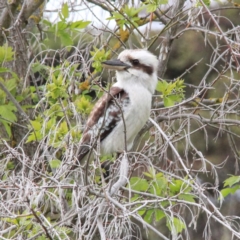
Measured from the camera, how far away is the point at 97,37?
202 inches

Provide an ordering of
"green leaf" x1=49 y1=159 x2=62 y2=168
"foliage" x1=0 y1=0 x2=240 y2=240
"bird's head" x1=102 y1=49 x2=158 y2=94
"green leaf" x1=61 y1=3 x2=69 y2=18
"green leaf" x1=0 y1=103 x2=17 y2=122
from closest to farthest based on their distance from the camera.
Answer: "foliage" x1=0 y1=0 x2=240 y2=240 → "green leaf" x1=49 y1=159 x2=62 y2=168 → "green leaf" x1=0 y1=103 x2=17 y2=122 → "green leaf" x1=61 y1=3 x2=69 y2=18 → "bird's head" x1=102 y1=49 x2=158 y2=94

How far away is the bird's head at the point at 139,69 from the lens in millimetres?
4992

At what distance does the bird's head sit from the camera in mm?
4992

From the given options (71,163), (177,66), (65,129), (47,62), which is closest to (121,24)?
(65,129)

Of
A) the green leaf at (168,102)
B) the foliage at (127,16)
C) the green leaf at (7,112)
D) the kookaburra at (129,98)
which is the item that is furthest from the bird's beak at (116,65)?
the green leaf at (7,112)

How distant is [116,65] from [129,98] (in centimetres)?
29

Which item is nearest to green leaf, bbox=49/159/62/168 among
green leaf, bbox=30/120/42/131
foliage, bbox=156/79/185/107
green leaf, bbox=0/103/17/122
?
green leaf, bbox=30/120/42/131

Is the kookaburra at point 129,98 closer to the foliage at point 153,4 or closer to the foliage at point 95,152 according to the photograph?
the foliage at point 95,152

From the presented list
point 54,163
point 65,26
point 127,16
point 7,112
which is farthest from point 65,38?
point 54,163

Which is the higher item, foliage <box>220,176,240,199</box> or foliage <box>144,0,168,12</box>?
foliage <box>144,0,168,12</box>

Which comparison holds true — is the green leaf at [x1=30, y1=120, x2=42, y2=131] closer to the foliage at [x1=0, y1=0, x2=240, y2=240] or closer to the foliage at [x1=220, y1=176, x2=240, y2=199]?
the foliage at [x1=0, y1=0, x2=240, y2=240]

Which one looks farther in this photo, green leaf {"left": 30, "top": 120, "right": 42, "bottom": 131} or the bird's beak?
the bird's beak

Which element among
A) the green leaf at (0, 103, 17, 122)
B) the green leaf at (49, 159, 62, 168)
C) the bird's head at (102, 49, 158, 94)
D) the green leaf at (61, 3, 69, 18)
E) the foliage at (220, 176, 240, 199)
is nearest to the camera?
the green leaf at (49, 159, 62, 168)

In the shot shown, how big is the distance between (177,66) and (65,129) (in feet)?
16.7
